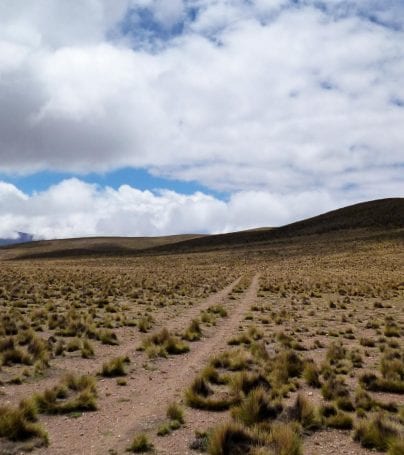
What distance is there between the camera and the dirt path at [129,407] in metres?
7.66

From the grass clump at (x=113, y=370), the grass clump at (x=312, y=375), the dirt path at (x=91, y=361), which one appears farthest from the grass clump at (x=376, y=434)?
the dirt path at (x=91, y=361)

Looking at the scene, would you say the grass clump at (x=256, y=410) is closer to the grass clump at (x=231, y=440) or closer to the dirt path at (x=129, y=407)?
the grass clump at (x=231, y=440)

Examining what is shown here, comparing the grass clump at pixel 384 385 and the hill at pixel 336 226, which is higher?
the hill at pixel 336 226

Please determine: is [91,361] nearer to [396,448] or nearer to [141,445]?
[141,445]

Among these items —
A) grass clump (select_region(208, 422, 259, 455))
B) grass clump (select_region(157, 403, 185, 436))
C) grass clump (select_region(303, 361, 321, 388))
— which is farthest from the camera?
grass clump (select_region(303, 361, 321, 388))

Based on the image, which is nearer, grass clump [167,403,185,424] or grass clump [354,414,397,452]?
grass clump [354,414,397,452]

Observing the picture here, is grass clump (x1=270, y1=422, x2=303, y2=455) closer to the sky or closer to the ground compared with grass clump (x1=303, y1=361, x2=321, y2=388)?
closer to the sky

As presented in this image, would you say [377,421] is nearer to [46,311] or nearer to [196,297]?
[46,311]

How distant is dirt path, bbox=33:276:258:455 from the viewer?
7656 mm

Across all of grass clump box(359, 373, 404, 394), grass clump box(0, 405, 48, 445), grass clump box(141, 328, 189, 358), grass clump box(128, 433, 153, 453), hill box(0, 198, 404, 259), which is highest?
hill box(0, 198, 404, 259)

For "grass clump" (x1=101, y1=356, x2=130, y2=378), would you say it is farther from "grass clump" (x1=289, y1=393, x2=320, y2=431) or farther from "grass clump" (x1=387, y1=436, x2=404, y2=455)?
"grass clump" (x1=387, y1=436, x2=404, y2=455)

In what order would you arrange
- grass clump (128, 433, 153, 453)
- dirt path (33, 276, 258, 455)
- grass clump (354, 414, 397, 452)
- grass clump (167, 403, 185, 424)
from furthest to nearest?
grass clump (167, 403, 185, 424) < dirt path (33, 276, 258, 455) < grass clump (354, 414, 397, 452) < grass clump (128, 433, 153, 453)

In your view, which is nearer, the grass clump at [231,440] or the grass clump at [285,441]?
the grass clump at [285,441]

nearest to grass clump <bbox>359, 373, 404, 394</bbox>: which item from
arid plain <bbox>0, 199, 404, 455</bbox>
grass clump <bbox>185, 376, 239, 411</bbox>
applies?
arid plain <bbox>0, 199, 404, 455</bbox>
